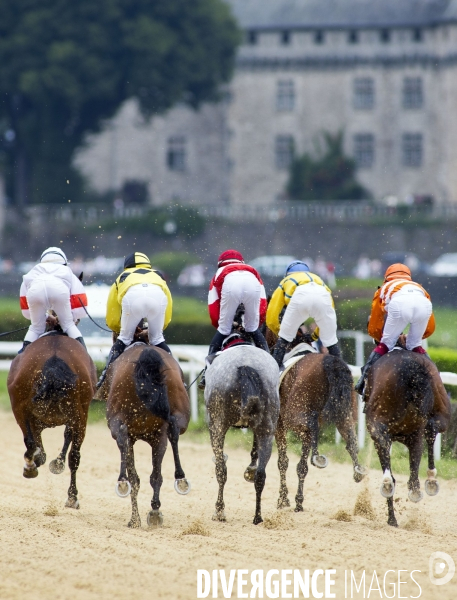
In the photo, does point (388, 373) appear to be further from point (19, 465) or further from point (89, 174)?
point (89, 174)

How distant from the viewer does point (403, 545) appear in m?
6.64

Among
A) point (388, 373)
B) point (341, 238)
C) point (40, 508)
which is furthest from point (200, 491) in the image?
point (341, 238)

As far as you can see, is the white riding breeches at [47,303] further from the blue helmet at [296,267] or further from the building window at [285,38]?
the building window at [285,38]

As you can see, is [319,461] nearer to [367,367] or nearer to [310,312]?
[367,367]

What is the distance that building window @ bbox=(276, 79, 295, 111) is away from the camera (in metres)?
51.0

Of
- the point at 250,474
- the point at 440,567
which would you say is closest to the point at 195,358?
the point at 250,474

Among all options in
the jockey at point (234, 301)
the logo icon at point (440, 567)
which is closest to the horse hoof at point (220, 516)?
the jockey at point (234, 301)

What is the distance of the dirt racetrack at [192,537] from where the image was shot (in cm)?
577

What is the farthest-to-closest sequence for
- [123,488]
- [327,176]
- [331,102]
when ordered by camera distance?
1. [331,102]
2. [327,176]
3. [123,488]

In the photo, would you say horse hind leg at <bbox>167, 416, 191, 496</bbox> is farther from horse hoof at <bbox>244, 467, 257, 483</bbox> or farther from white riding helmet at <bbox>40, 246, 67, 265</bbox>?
white riding helmet at <bbox>40, 246, 67, 265</bbox>

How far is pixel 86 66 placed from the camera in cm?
3991

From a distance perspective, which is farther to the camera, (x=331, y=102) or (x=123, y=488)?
(x=331, y=102)

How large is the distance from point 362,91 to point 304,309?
43.9 metres

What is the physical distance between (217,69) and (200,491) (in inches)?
1394
